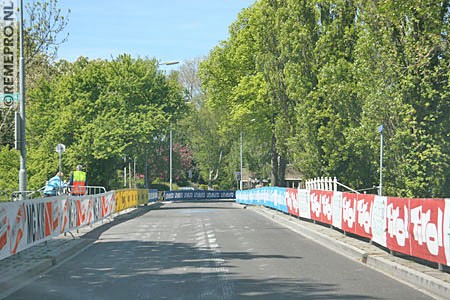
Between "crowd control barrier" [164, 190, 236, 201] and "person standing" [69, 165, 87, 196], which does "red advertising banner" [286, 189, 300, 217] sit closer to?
"person standing" [69, 165, 87, 196]

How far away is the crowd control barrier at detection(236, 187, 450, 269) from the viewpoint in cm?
1113

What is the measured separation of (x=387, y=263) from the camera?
41.3ft

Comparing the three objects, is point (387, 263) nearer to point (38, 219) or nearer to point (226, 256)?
point (226, 256)

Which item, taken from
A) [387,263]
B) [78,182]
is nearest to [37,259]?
[387,263]

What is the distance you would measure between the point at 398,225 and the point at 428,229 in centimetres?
176

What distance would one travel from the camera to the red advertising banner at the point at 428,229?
11062 mm

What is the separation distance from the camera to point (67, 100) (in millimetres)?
43656

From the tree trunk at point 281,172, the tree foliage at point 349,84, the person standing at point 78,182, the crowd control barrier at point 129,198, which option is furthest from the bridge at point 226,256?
the tree trunk at point 281,172

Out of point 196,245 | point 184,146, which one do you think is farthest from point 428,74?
point 184,146

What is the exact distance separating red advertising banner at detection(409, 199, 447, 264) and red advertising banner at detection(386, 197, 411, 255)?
29cm

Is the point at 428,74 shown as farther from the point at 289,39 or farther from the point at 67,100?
the point at 67,100

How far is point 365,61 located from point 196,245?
1449 centimetres

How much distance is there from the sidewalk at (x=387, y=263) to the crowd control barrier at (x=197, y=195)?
2017 inches

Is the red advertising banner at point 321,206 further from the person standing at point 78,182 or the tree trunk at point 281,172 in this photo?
the tree trunk at point 281,172
